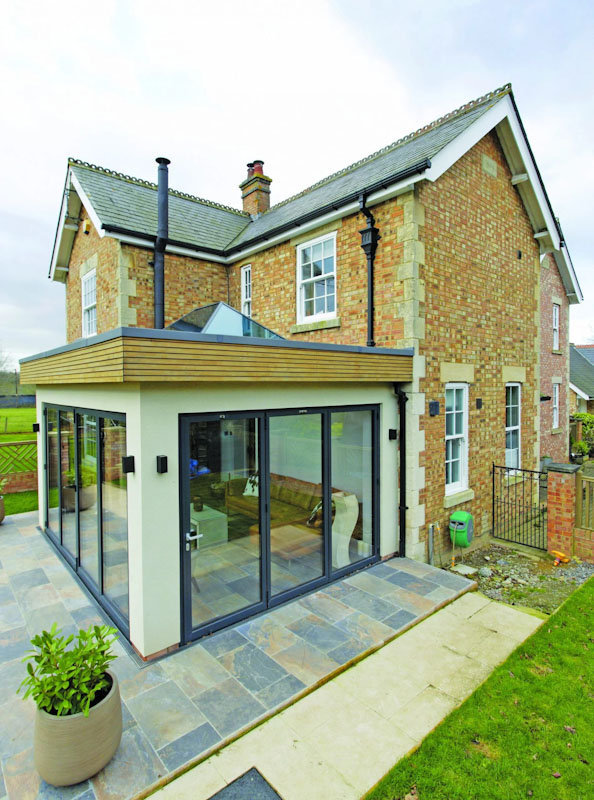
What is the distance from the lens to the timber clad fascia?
3.79 metres

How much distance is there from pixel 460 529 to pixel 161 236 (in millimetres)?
8956

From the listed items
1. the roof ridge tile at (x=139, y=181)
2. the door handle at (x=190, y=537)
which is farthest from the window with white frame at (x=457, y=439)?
the roof ridge tile at (x=139, y=181)

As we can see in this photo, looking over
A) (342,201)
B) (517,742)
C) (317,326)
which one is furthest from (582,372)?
(517,742)

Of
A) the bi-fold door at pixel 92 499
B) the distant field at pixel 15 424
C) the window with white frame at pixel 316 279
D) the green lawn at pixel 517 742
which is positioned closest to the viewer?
the green lawn at pixel 517 742

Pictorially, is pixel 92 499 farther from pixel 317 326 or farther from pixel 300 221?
pixel 300 221

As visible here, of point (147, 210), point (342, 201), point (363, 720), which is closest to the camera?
point (363, 720)

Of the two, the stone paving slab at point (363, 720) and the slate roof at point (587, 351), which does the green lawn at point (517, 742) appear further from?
the slate roof at point (587, 351)

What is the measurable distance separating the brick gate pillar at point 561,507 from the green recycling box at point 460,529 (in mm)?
1796

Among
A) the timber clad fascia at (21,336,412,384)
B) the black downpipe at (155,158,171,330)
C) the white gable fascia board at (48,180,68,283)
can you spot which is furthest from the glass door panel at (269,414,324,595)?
the white gable fascia board at (48,180,68,283)

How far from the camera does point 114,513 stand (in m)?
4.96

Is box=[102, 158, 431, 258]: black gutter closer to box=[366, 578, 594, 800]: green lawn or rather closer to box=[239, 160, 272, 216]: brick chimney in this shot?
box=[239, 160, 272, 216]: brick chimney

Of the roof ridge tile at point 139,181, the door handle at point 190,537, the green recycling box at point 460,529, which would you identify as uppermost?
the roof ridge tile at point 139,181

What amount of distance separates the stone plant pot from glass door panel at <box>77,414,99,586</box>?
2878mm

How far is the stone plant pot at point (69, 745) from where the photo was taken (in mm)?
2799
